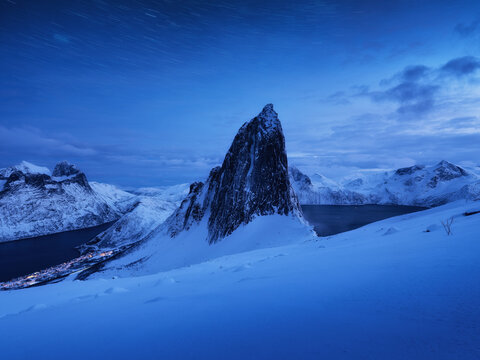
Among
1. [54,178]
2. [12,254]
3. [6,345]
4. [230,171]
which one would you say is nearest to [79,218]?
[54,178]

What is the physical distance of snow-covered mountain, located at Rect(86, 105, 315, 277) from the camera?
117 feet

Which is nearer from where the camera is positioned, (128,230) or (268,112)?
(268,112)

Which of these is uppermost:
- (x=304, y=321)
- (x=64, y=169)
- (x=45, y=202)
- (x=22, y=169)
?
(x=64, y=169)

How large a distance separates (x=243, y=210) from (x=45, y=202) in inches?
7298

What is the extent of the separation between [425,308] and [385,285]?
2.50 ft

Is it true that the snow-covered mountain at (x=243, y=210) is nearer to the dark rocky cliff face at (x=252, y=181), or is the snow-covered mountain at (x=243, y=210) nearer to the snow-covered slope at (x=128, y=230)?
the dark rocky cliff face at (x=252, y=181)

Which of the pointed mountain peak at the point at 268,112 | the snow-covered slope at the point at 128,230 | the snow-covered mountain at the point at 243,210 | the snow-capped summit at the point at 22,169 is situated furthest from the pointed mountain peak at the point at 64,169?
the pointed mountain peak at the point at 268,112

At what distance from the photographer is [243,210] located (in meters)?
38.6

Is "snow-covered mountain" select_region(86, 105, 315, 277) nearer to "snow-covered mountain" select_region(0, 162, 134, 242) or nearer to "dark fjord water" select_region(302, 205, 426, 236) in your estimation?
"dark fjord water" select_region(302, 205, 426, 236)

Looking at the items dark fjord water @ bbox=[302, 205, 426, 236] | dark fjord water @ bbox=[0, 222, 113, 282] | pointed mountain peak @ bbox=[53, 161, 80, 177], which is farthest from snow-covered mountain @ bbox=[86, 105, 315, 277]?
pointed mountain peak @ bbox=[53, 161, 80, 177]

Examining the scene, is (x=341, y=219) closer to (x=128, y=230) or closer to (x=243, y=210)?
(x=243, y=210)

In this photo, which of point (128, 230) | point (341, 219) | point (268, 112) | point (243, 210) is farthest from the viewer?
point (341, 219)

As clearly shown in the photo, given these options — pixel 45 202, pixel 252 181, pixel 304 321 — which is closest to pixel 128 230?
pixel 252 181

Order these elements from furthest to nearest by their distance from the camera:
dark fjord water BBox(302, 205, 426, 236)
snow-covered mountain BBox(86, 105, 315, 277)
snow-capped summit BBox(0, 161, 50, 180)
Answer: snow-capped summit BBox(0, 161, 50, 180) → dark fjord water BBox(302, 205, 426, 236) → snow-covered mountain BBox(86, 105, 315, 277)
